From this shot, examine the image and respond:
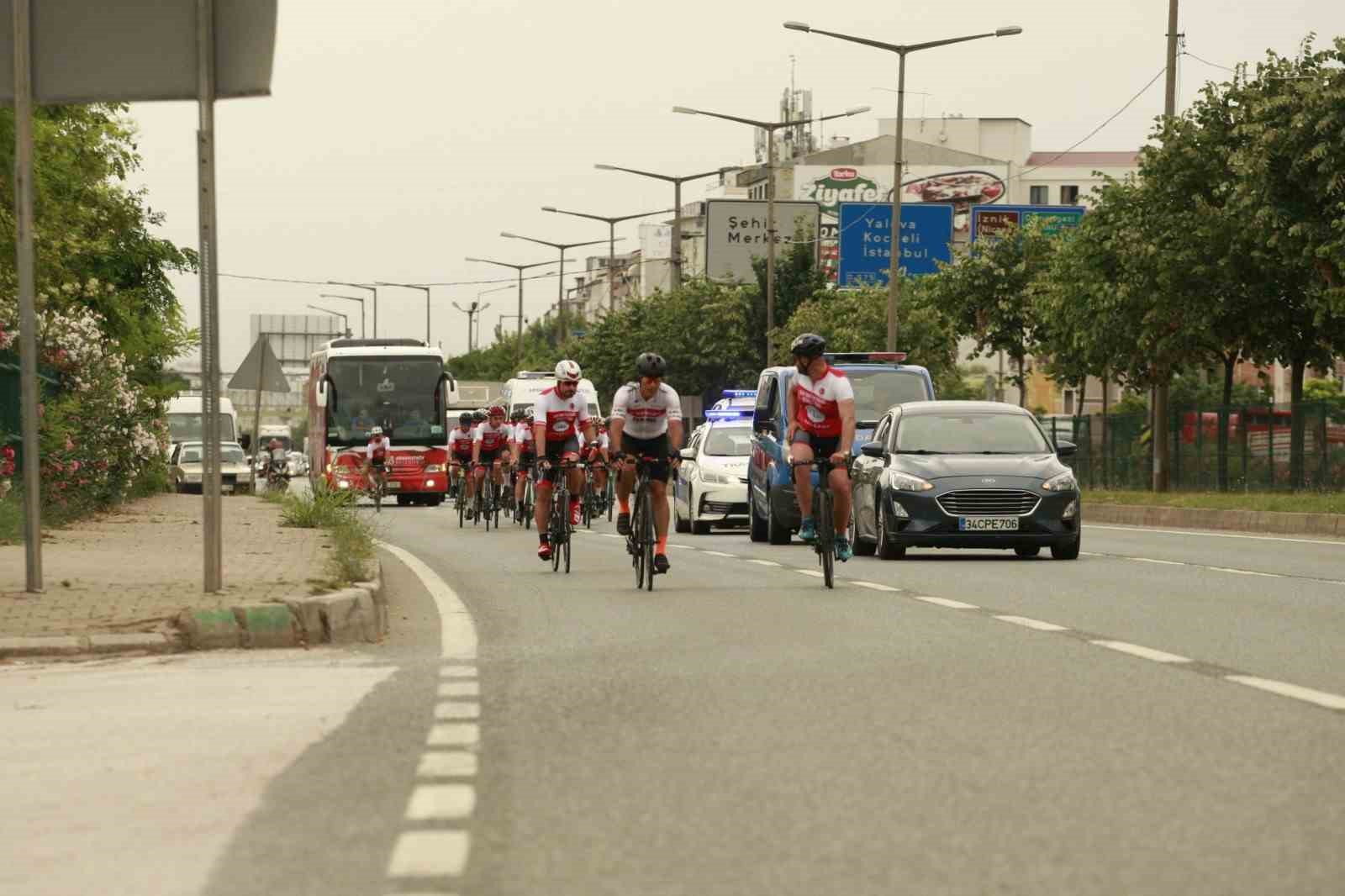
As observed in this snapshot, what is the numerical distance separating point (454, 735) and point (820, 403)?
9483mm

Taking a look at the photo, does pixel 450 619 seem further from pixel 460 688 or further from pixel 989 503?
pixel 989 503

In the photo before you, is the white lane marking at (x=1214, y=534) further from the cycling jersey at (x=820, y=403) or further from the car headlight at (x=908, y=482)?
the cycling jersey at (x=820, y=403)

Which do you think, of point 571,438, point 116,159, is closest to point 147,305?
point 116,159

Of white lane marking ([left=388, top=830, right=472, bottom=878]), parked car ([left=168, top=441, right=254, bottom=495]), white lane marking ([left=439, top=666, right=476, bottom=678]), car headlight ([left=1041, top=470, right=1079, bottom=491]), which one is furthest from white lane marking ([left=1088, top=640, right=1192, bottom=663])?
parked car ([left=168, top=441, right=254, bottom=495])

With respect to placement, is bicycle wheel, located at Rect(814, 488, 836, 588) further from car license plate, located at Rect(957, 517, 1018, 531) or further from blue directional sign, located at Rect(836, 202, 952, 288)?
blue directional sign, located at Rect(836, 202, 952, 288)

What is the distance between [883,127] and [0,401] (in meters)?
120

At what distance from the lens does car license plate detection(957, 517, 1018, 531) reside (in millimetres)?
22422

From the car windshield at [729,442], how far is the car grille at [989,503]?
38.8 ft

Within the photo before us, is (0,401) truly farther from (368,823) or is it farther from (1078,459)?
(1078,459)

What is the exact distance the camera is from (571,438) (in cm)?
2062

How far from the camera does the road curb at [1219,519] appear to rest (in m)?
35.3

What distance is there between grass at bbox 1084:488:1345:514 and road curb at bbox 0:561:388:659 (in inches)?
995

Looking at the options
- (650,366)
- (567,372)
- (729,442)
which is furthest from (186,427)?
(650,366)

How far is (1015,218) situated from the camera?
228 feet
